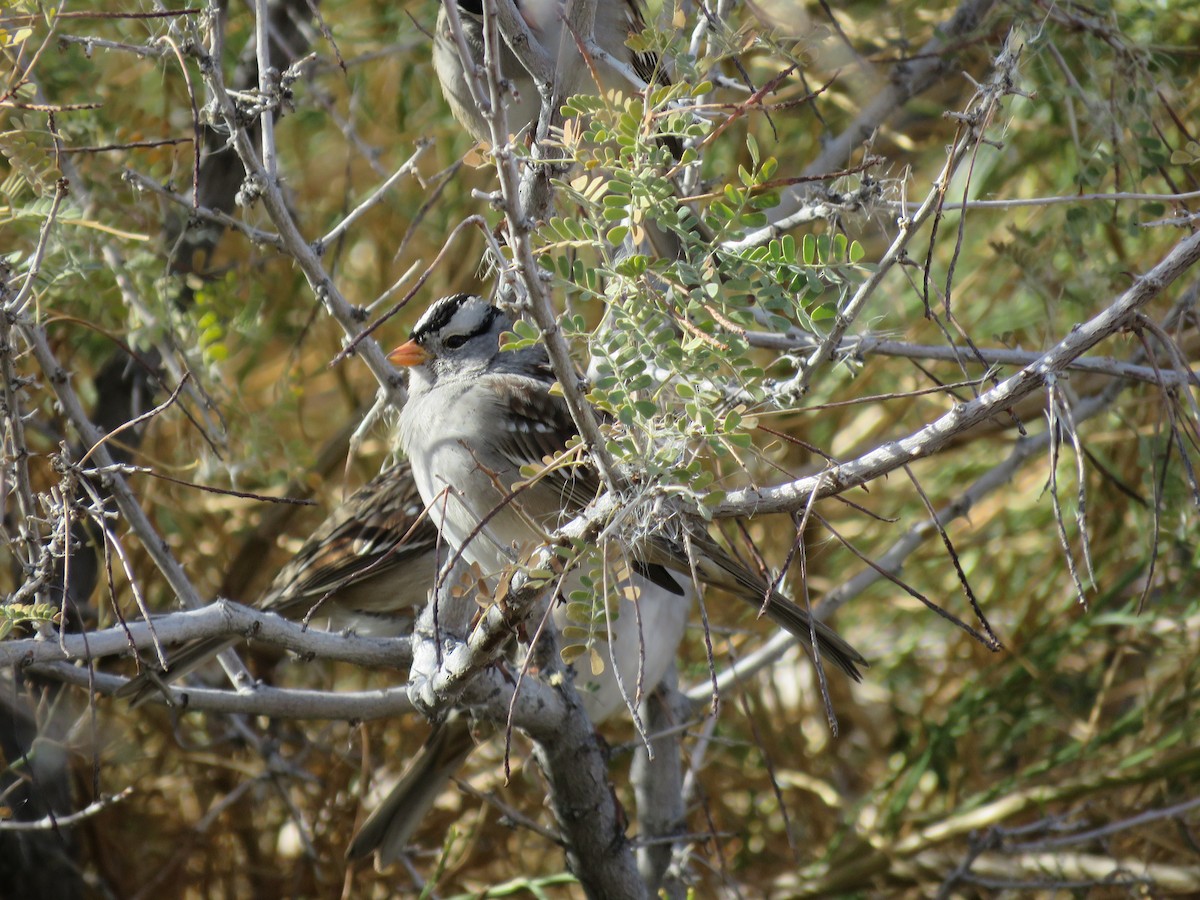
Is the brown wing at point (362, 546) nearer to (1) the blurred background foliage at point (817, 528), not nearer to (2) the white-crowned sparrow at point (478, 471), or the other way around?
(1) the blurred background foliage at point (817, 528)

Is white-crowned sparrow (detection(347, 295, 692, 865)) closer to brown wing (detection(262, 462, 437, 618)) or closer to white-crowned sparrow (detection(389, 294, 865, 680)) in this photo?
white-crowned sparrow (detection(389, 294, 865, 680))

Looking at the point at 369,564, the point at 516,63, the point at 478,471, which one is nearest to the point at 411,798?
the point at 369,564

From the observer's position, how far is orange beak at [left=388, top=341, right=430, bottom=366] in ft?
8.11

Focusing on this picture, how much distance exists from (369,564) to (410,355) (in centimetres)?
49

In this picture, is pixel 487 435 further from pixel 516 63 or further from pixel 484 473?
pixel 516 63

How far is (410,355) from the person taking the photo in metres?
2.48

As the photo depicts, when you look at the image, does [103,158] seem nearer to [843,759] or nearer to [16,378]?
[16,378]

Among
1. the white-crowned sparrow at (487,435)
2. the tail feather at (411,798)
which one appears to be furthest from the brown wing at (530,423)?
the tail feather at (411,798)

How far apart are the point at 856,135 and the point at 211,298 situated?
4.58 feet

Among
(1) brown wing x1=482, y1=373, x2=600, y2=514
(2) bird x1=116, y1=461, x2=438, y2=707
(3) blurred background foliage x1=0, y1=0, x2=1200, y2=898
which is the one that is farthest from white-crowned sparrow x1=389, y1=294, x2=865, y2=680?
(2) bird x1=116, y1=461, x2=438, y2=707

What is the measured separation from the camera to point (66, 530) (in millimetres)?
1331

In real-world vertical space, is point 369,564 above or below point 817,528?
above

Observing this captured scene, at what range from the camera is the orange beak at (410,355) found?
2.47 metres

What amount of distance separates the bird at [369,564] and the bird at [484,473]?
1.21 feet
